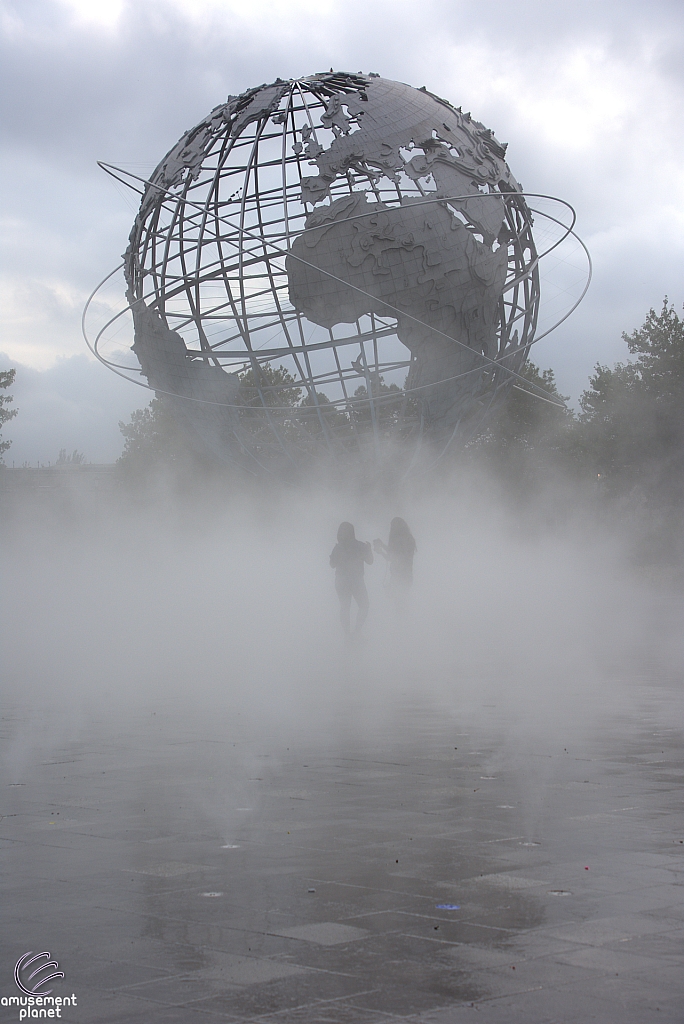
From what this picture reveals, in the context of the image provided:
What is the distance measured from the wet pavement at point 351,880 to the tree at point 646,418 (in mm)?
33321

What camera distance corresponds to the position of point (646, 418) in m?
→ 39.9

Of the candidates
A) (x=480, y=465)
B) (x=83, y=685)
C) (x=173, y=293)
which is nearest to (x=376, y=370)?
(x=173, y=293)

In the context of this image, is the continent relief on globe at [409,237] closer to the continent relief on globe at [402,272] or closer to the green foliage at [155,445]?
the continent relief on globe at [402,272]

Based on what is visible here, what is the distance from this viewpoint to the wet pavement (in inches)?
123

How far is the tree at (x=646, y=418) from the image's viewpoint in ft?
128

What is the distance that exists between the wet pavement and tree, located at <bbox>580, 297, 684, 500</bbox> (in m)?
33.3

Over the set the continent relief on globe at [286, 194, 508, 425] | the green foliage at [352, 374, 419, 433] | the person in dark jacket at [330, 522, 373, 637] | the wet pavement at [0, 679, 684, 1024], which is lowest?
the wet pavement at [0, 679, 684, 1024]

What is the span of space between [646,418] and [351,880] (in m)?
37.6

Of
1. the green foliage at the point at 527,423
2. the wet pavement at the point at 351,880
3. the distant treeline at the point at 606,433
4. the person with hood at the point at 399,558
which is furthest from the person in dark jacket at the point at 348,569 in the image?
the green foliage at the point at 527,423

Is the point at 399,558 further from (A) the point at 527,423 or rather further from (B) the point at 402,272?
(A) the point at 527,423

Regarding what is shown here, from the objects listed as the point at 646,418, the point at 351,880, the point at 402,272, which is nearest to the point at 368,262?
the point at 402,272

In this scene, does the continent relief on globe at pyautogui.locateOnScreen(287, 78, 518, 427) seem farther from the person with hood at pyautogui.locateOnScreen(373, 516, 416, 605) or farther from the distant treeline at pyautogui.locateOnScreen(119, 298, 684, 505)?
the distant treeline at pyautogui.locateOnScreen(119, 298, 684, 505)

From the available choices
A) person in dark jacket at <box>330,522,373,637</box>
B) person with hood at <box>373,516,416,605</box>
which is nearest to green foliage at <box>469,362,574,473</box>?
person with hood at <box>373,516,416,605</box>

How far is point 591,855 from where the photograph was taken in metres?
4.53
